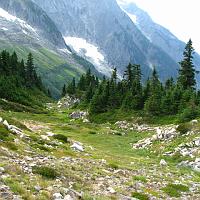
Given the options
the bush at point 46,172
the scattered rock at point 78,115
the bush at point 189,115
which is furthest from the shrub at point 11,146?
the scattered rock at point 78,115

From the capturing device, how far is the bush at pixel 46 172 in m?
19.8

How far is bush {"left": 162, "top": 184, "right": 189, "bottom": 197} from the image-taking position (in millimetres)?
22656

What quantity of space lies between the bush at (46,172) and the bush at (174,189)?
6.51m

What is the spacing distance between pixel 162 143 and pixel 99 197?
27.0 m

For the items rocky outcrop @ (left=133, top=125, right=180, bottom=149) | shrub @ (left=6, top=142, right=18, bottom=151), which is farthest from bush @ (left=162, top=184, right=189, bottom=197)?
rocky outcrop @ (left=133, top=125, right=180, bottom=149)

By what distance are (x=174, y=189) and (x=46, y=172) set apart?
787 cm

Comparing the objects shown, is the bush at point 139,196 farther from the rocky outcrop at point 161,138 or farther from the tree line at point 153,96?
the tree line at point 153,96

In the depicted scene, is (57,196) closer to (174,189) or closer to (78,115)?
(174,189)

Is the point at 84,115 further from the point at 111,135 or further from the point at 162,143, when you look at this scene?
the point at 162,143

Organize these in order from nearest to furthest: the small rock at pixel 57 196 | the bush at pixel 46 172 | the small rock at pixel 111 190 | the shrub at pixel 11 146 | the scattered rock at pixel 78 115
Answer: the small rock at pixel 57 196 < the bush at pixel 46 172 < the small rock at pixel 111 190 < the shrub at pixel 11 146 < the scattered rock at pixel 78 115

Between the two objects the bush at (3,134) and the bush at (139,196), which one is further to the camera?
the bush at (3,134)

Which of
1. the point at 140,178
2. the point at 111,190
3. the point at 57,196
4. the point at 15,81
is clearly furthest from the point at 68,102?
the point at 57,196

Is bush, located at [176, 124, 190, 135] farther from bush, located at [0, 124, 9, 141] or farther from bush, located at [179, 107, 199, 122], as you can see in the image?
bush, located at [0, 124, 9, 141]

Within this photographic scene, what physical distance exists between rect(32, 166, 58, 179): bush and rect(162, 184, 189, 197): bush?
651 cm
